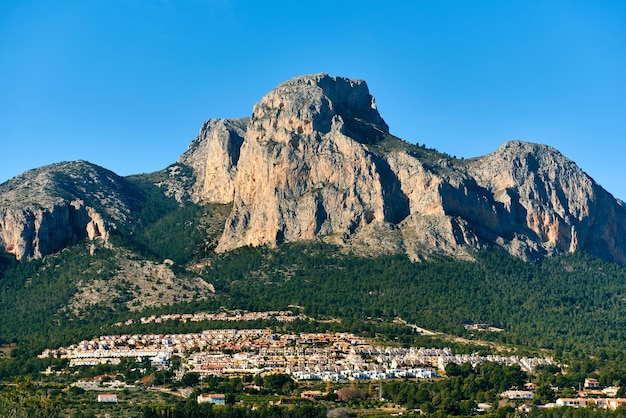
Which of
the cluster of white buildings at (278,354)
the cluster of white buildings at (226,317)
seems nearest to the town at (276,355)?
the cluster of white buildings at (278,354)

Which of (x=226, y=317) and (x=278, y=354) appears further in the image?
(x=226, y=317)

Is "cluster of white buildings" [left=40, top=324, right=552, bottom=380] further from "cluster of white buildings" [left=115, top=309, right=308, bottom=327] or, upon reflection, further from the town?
"cluster of white buildings" [left=115, top=309, right=308, bottom=327]

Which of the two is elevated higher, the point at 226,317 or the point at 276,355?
the point at 226,317

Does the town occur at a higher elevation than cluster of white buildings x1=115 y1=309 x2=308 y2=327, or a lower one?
lower

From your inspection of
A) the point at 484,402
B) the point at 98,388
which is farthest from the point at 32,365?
the point at 484,402

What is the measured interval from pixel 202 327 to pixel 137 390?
39.0 meters

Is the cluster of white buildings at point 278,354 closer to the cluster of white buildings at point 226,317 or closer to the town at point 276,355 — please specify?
the town at point 276,355

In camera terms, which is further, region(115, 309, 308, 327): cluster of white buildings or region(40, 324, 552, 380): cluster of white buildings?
region(115, 309, 308, 327): cluster of white buildings

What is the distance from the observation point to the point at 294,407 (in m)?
132

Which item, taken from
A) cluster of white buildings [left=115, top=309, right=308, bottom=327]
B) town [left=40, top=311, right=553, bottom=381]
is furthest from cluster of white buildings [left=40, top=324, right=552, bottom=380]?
cluster of white buildings [left=115, top=309, right=308, bottom=327]

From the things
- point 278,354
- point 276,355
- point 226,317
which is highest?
point 226,317

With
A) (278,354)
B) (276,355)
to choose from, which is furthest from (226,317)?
(276,355)

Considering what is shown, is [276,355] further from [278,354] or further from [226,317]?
[226,317]

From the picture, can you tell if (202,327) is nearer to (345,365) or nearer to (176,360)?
(176,360)
